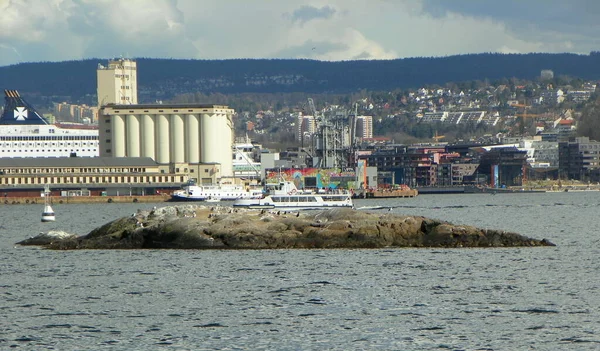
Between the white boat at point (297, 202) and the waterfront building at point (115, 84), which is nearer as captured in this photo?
the white boat at point (297, 202)

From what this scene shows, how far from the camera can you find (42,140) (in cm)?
14750

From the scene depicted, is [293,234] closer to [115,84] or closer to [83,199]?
[83,199]

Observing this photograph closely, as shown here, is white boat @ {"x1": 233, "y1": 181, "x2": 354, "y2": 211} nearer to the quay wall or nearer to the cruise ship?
the quay wall

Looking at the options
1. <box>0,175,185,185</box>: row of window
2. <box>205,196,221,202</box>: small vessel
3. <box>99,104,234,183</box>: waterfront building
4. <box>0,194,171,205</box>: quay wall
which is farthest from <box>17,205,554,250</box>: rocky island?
<box>99,104,234,183</box>: waterfront building

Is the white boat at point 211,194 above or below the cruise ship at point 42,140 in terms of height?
below

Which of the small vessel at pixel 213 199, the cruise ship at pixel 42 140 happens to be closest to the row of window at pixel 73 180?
the small vessel at pixel 213 199

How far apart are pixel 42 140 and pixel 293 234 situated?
360 feet

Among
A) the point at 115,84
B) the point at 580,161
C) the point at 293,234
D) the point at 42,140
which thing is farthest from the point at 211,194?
the point at 580,161

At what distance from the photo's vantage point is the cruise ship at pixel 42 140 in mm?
146125

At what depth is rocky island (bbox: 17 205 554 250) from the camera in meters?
41.1

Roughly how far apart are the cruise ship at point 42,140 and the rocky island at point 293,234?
10205cm

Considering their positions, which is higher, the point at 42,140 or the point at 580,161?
the point at 42,140

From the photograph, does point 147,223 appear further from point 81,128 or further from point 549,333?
point 81,128

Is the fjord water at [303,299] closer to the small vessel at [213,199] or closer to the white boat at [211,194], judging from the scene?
the small vessel at [213,199]
